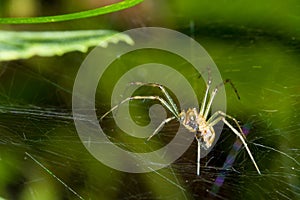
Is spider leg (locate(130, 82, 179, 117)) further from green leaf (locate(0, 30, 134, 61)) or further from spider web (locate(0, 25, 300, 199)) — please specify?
green leaf (locate(0, 30, 134, 61))

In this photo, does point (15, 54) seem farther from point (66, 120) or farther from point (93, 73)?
point (93, 73)

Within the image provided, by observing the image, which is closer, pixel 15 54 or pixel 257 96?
pixel 15 54

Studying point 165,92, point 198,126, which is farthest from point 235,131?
point 165,92

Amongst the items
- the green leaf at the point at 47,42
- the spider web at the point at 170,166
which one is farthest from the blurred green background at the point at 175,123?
the green leaf at the point at 47,42

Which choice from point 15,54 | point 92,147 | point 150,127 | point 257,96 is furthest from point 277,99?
point 15,54

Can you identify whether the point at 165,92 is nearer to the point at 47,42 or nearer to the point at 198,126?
the point at 198,126

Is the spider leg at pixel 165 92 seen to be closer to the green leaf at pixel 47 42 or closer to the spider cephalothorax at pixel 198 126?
the spider cephalothorax at pixel 198 126

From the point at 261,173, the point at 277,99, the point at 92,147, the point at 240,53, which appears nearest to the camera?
the point at 261,173

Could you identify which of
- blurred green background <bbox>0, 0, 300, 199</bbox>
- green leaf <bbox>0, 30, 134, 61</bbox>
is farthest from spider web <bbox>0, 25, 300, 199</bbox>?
green leaf <bbox>0, 30, 134, 61</bbox>
